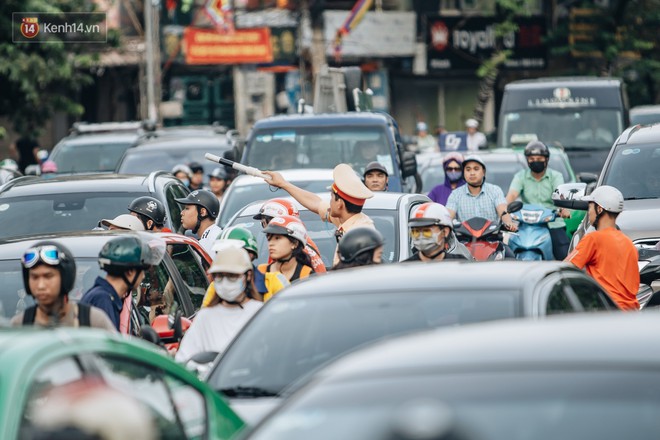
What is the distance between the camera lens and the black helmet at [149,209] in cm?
1199

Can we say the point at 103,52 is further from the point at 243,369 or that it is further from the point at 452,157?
the point at 243,369

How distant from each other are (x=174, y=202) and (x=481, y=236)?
277 cm

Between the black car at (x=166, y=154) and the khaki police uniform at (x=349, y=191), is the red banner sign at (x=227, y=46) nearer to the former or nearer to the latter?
the black car at (x=166, y=154)

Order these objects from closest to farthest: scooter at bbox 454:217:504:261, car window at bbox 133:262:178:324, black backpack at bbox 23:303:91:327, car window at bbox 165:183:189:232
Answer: black backpack at bbox 23:303:91:327 → car window at bbox 133:262:178:324 → car window at bbox 165:183:189:232 → scooter at bbox 454:217:504:261

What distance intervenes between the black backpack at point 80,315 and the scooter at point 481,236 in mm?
7021

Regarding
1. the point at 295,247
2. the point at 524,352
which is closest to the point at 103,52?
the point at 295,247

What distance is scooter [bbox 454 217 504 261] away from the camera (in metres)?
14.0

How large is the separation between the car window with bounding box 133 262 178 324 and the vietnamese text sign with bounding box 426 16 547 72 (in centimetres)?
3518

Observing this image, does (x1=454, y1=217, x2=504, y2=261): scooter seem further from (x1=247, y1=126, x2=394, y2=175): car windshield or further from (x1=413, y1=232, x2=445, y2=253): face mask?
(x1=413, y1=232, x2=445, y2=253): face mask

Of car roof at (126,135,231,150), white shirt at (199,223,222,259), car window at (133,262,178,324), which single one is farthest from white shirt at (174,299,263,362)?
car roof at (126,135,231,150)

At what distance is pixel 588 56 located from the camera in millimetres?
44688

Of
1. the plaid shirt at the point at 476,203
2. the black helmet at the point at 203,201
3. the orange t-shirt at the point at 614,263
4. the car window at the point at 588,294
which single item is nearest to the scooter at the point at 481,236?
the plaid shirt at the point at 476,203

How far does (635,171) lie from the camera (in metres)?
14.6

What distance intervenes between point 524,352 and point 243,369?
2.98 metres
